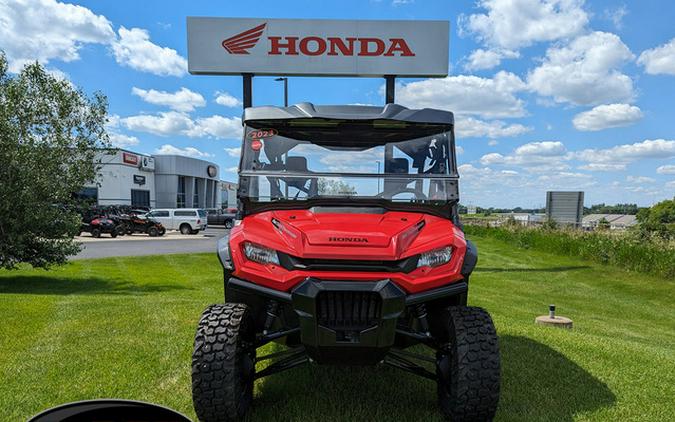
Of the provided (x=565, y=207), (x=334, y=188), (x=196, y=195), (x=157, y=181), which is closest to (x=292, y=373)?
(x=334, y=188)

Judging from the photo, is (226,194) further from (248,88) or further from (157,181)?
(248,88)

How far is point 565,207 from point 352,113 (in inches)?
1041

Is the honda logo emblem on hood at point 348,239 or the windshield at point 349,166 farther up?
the windshield at point 349,166

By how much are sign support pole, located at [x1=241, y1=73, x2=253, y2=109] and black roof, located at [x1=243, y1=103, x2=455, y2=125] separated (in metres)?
5.97

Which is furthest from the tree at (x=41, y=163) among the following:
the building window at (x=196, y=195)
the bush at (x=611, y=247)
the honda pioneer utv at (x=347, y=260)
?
the building window at (x=196, y=195)

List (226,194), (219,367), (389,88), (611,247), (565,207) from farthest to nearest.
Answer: (226,194) < (565,207) < (611,247) < (389,88) < (219,367)

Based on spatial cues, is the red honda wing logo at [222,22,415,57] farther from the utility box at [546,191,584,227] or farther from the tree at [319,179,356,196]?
the utility box at [546,191,584,227]

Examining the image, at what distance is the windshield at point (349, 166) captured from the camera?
3715mm

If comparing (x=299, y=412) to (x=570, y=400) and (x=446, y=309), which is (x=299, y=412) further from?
(x=570, y=400)

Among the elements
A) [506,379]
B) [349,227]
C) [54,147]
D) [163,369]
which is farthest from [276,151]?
[54,147]

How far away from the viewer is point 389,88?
9.90 meters

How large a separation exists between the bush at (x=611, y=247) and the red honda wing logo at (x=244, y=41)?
564 inches

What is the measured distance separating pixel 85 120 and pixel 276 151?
10364 mm

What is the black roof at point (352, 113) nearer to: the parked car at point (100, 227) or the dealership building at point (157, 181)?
the parked car at point (100, 227)
